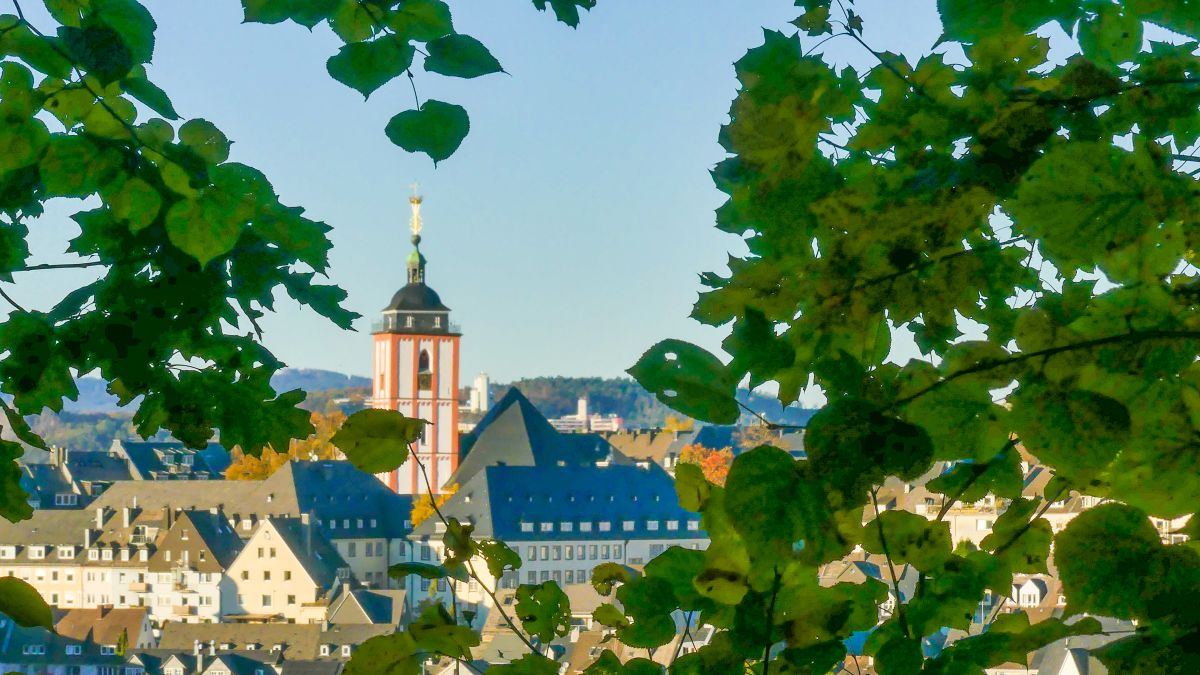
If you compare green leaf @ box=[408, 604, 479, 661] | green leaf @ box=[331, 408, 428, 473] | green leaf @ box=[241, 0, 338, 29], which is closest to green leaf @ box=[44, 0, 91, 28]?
green leaf @ box=[241, 0, 338, 29]

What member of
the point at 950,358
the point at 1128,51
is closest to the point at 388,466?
the point at 950,358

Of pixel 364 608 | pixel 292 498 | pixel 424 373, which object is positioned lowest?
pixel 364 608

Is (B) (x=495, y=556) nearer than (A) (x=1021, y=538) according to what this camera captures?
No

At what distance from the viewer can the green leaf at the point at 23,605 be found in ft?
3.14

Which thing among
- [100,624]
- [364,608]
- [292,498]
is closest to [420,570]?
[364,608]

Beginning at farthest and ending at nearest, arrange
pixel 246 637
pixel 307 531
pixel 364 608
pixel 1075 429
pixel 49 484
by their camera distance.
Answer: pixel 49 484
pixel 307 531
pixel 364 608
pixel 246 637
pixel 1075 429

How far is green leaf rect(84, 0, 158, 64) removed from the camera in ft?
4.08

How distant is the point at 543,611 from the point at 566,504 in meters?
35.5

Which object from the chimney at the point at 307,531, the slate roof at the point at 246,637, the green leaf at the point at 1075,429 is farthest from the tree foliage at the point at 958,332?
the chimney at the point at 307,531

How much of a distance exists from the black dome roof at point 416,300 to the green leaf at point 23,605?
45.1m

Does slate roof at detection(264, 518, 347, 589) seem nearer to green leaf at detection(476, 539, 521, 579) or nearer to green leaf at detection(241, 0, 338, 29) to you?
green leaf at detection(476, 539, 521, 579)

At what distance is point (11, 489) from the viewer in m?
1.23

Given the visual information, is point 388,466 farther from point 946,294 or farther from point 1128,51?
point 1128,51

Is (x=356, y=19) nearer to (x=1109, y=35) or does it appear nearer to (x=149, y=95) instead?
(x=149, y=95)
